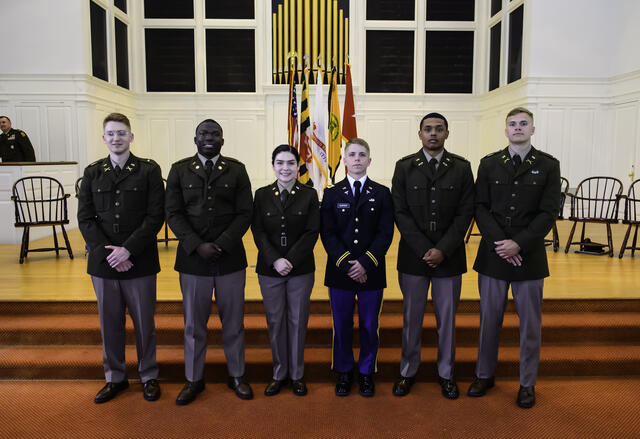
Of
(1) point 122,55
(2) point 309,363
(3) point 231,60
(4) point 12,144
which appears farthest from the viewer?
(3) point 231,60

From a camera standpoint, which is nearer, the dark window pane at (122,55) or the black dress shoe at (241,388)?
the black dress shoe at (241,388)

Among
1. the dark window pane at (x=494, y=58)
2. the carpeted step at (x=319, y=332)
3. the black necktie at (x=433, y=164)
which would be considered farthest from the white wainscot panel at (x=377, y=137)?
the black necktie at (x=433, y=164)

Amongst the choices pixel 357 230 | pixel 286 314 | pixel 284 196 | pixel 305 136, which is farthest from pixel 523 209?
pixel 305 136

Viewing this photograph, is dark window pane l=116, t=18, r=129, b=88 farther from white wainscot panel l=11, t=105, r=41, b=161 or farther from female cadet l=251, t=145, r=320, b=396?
female cadet l=251, t=145, r=320, b=396

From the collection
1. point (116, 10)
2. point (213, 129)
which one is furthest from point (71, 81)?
point (213, 129)

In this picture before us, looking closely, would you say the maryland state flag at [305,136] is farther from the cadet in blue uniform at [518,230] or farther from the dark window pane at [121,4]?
the dark window pane at [121,4]

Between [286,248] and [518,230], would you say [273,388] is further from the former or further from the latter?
[518,230]

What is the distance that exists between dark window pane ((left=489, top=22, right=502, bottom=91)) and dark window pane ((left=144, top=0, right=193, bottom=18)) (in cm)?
626

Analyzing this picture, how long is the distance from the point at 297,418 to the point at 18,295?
2.64m

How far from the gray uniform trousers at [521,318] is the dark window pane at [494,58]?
8095 millimetres

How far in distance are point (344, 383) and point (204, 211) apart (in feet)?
4.35

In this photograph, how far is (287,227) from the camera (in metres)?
2.91

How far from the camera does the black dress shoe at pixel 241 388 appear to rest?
2.95 metres

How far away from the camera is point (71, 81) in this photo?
835 centimetres
